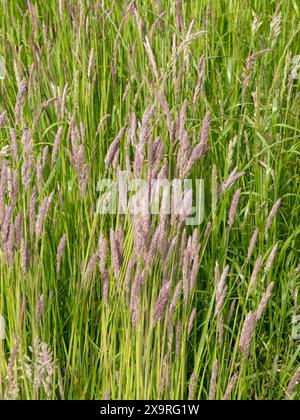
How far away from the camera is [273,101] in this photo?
227cm

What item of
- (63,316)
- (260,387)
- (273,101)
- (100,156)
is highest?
(273,101)

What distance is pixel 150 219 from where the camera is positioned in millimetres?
1702

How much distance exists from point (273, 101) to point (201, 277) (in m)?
0.56

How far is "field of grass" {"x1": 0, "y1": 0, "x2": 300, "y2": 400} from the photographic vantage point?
5.17 feet

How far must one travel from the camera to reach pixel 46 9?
267 centimetres

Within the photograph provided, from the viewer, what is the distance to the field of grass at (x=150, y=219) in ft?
5.17
